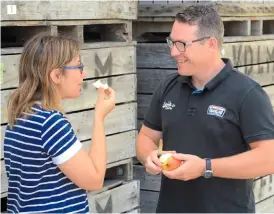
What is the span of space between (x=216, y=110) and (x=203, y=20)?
455mm

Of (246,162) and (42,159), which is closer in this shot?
(42,159)

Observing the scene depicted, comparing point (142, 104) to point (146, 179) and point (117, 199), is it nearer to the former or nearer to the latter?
point (146, 179)

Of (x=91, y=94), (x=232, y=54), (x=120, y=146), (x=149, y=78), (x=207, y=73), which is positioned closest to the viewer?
(x=207, y=73)

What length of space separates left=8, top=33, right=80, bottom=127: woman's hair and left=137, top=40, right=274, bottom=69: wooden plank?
218 centimetres

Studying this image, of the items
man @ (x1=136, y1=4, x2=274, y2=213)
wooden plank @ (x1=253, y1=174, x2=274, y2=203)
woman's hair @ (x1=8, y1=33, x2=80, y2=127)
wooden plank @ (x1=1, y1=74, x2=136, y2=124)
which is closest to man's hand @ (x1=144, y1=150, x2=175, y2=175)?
man @ (x1=136, y1=4, x2=274, y2=213)

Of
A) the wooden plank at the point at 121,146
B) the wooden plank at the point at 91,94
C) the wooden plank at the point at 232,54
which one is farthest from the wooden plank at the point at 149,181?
the wooden plank at the point at 232,54

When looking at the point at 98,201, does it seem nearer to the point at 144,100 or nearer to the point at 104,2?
the point at 144,100

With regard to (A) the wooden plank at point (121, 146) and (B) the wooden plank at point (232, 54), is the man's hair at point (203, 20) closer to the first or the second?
(A) the wooden plank at point (121, 146)

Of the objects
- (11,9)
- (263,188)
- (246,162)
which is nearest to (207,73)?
(246,162)

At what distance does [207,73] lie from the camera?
2.99m

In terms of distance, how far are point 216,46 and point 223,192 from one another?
704 mm

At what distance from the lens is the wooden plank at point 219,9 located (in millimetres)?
4836

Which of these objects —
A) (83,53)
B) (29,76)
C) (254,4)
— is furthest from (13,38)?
(254,4)

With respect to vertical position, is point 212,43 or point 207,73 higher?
point 212,43
